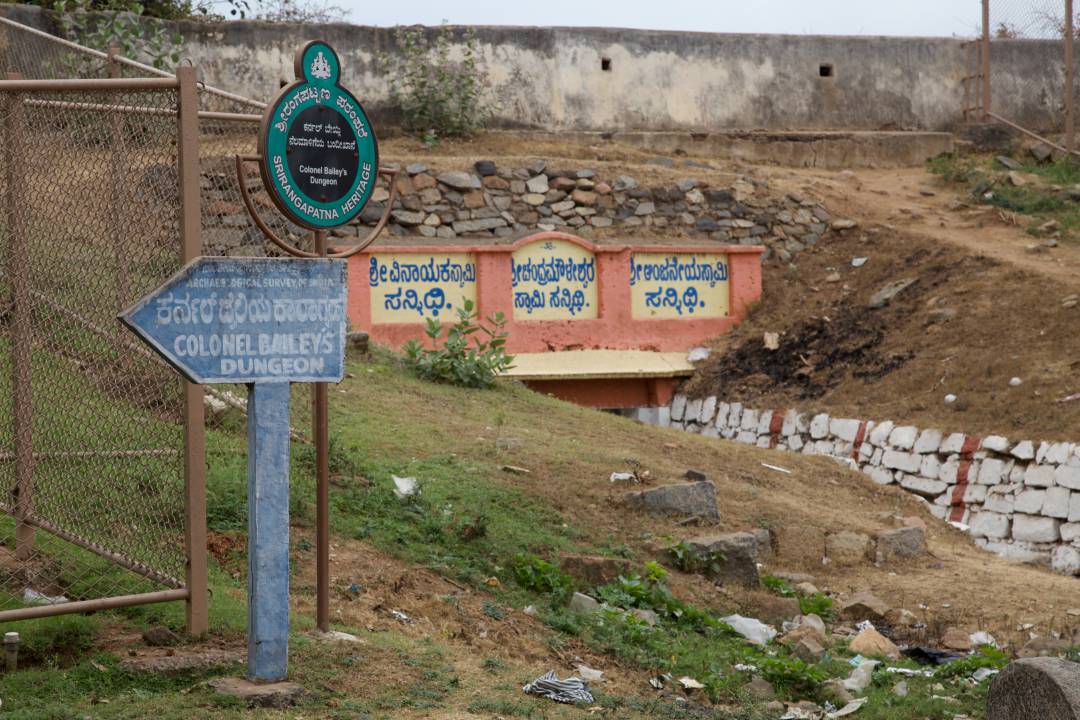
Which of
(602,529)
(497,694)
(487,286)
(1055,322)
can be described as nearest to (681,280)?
(487,286)

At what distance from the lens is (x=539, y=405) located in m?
12.4

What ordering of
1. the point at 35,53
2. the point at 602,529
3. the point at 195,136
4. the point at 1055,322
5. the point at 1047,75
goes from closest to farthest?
the point at 195,136
the point at 602,529
the point at 35,53
the point at 1055,322
the point at 1047,75

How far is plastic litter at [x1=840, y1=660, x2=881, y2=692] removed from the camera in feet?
22.2

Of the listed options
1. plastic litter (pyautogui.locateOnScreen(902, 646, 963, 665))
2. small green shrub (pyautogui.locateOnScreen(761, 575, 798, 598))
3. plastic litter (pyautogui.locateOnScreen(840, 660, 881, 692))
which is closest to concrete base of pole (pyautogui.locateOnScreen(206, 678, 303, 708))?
plastic litter (pyautogui.locateOnScreen(840, 660, 881, 692))

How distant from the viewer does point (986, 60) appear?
21.1m

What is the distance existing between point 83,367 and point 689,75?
1546 centimetres

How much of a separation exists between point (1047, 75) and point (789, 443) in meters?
10.9

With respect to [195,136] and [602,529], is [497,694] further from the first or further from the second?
[602,529]

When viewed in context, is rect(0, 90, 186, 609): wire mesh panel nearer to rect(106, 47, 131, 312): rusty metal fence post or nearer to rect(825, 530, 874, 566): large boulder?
rect(106, 47, 131, 312): rusty metal fence post

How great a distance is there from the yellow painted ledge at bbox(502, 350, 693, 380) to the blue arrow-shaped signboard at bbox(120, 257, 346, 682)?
1003cm

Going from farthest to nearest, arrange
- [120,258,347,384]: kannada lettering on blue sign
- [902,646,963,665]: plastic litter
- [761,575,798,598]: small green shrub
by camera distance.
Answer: [761,575,798,598]: small green shrub → [902,646,963,665]: plastic litter → [120,258,347,384]: kannada lettering on blue sign

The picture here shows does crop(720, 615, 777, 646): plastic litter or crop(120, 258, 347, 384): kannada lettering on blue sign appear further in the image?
crop(720, 615, 777, 646): plastic litter

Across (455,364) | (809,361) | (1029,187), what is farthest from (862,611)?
(1029,187)

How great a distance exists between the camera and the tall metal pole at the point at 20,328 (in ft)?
19.1
